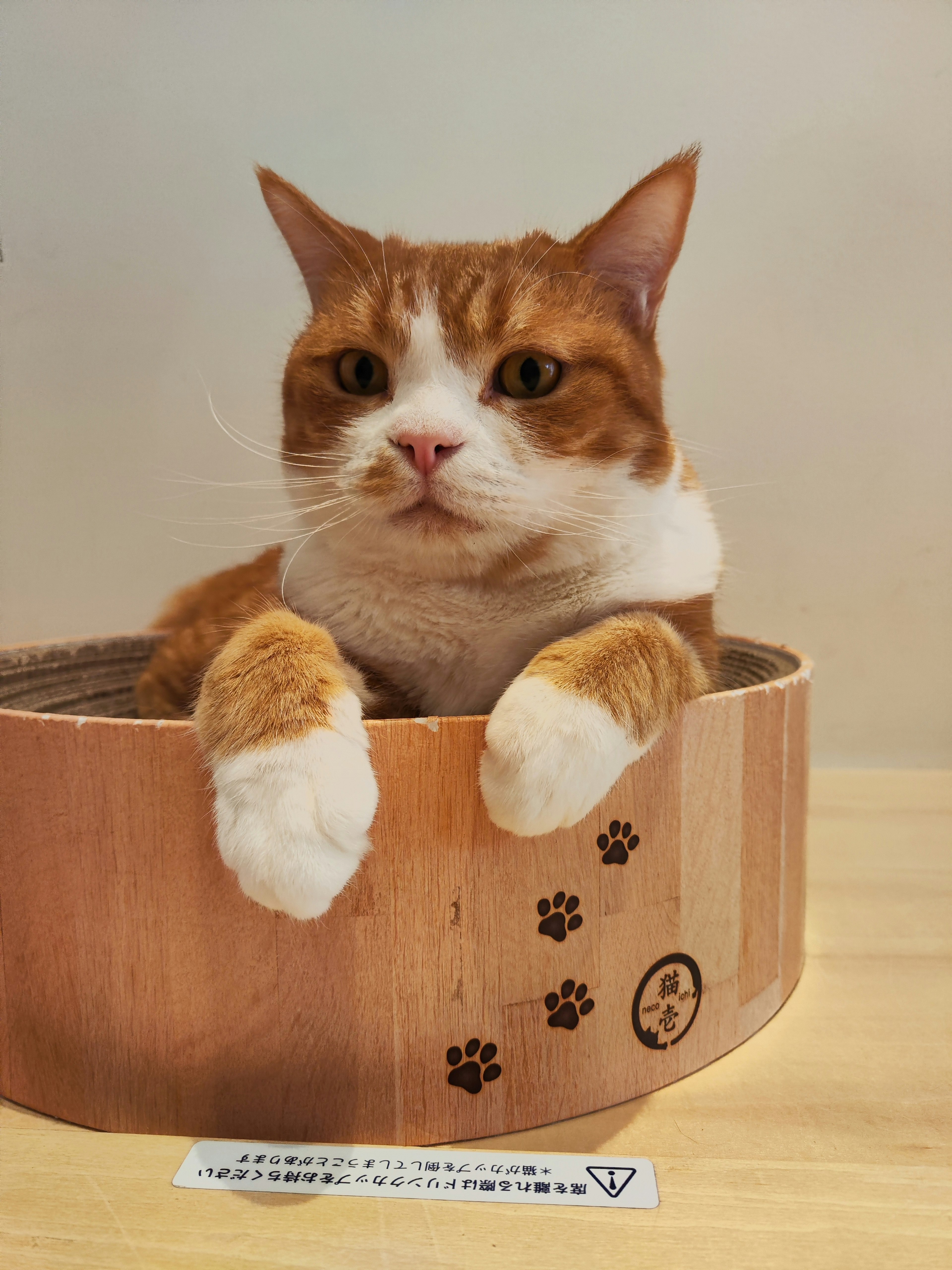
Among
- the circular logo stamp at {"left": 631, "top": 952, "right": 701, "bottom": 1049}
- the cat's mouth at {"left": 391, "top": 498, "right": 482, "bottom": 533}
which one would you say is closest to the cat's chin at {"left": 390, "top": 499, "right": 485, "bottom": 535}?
the cat's mouth at {"left": 391, "top": 498, "right": 482, "bottom": 533}

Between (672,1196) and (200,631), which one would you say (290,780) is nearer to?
(672,1196)

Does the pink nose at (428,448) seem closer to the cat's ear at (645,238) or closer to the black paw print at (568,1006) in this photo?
the cat's ear at (645,238)

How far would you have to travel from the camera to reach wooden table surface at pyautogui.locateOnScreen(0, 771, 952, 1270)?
0.71 m

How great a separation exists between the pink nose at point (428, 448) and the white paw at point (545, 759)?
0.26m

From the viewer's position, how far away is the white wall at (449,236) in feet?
6.39

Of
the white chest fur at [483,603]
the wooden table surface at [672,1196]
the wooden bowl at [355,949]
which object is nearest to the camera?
the wooden table surface at [672,1196]

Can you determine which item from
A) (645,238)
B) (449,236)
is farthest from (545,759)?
(449,236)

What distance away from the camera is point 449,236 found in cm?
205

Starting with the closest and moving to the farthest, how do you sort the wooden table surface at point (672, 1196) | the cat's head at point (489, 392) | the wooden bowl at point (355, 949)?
1. the wooden table surface at point (672, 1196)
2. the wooden bowl at point (355, 949)
3. the cat's head at point (489, 392)

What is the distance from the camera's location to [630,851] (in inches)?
35.3

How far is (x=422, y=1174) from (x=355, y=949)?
0.66 ft

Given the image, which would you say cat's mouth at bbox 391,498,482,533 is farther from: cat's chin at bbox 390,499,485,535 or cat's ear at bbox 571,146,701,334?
Answer: cat's ear at bbox 571,146,701,334

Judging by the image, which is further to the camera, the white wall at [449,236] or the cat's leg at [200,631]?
the white wall at [449,236]

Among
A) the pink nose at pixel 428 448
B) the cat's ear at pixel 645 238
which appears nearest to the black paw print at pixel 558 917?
the pink nose at pixel 428 448
